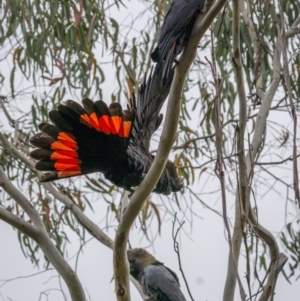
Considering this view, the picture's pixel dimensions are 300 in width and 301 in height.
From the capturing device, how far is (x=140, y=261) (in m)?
3.69

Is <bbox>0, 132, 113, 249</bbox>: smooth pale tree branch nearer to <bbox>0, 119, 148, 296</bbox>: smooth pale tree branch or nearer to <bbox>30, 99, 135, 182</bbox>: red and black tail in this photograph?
<bbox>0, 119, 148, 296</bbox>: smooth pale tree branch

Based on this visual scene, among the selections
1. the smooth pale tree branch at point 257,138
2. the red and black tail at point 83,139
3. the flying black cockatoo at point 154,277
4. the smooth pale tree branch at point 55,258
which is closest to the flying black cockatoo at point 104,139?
the red and black tail at point 83,139

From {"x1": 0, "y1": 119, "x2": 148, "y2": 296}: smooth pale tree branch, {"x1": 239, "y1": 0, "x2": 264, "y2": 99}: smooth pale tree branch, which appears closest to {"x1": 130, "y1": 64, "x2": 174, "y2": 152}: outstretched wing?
{"x1": 239, "y1": 0, "x2": 264, "y2": 99}: smooth pale tree branch

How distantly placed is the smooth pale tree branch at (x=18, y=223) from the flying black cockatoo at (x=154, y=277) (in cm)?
82

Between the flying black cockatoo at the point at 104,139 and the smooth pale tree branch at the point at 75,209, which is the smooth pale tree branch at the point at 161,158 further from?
the smooth pale tree branch at the point at 75,209

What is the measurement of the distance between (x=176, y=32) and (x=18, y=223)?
2.71 ft

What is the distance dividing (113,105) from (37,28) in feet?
6.39

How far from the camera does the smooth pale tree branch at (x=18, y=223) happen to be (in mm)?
2762

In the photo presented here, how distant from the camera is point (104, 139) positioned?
276 cm

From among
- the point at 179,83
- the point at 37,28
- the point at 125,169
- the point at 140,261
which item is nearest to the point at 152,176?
the point at 179,83

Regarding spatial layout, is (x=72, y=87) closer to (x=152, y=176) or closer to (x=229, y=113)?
(x=229, y=113)

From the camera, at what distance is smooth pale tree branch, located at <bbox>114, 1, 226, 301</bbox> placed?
2.35m

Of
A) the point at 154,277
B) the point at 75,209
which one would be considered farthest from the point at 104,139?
the point at 75,209

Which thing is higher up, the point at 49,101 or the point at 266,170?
the point at 49,101
